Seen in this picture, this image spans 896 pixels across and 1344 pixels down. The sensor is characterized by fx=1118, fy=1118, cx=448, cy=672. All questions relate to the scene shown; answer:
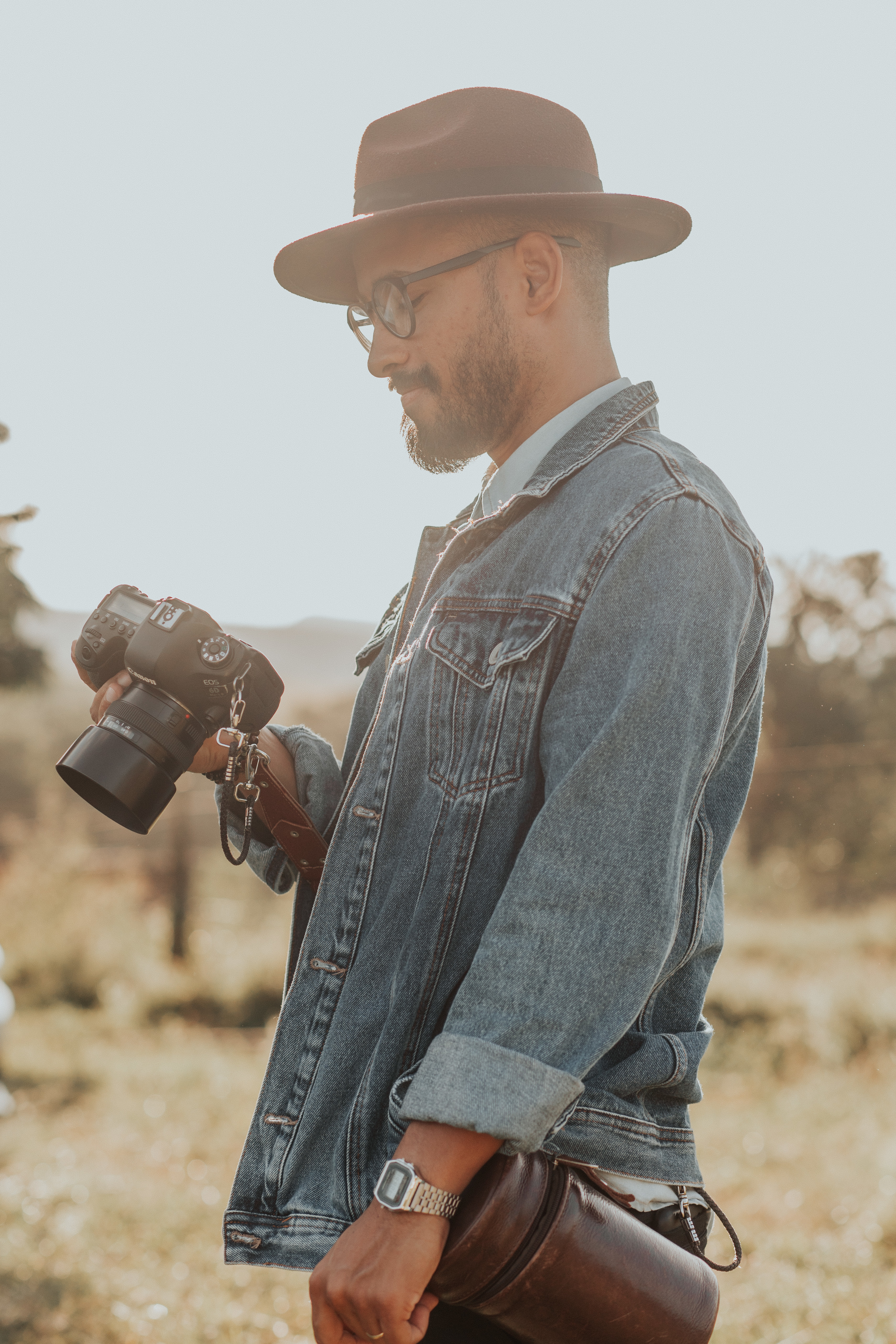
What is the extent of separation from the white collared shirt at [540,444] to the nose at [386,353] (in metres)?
0.21

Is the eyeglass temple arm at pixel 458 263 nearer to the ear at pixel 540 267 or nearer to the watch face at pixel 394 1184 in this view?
the ear at pixel 540 267

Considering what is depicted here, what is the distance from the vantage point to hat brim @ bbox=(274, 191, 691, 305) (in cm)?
150

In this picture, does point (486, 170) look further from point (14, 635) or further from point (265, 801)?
point (14, 635)

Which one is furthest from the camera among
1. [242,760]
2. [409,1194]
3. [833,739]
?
[833,739]

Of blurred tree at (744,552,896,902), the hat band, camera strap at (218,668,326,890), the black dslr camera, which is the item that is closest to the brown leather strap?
camera strap at (218,668,326,890)

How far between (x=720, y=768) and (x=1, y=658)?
4.91 meters

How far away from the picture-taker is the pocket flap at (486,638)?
1330mm

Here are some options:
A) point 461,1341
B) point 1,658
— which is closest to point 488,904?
point 461,1341

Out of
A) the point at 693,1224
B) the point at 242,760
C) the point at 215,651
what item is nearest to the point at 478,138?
the point at 215,651

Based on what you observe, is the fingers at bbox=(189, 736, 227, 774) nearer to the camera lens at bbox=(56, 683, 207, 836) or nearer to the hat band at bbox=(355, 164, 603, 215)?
the camera lens at bbox=(56, 683, 207, 836)

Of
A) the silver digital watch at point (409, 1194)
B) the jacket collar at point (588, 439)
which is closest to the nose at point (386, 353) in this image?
the jacket collar at point (588, 439)

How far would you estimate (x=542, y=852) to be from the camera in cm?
121

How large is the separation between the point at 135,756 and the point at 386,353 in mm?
673

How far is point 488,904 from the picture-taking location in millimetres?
1347
